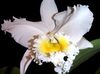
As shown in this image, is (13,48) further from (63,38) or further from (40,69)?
(63,38)

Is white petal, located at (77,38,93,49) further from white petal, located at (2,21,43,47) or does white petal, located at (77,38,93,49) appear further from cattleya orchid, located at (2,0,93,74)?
white petal, located at (2,21,43,47)

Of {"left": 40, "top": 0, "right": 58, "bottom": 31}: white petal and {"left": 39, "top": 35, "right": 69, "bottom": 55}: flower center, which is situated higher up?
{"left": 40, "top": 0, "right": 58, "bottom": 31}: white petal

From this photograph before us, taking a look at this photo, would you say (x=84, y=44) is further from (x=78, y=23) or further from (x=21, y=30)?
(x=21, y=30)

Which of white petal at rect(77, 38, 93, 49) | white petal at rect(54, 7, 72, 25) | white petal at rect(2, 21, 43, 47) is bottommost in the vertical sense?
white petal at rect(77, 38, 93, 49)

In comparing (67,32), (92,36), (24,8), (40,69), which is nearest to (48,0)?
(67,32)

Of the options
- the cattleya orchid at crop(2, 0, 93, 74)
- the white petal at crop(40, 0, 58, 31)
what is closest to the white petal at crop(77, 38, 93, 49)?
the cattleya orchid at crop(2, 0, 93, 74)

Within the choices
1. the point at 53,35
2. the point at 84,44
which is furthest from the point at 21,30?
the point at 84,44

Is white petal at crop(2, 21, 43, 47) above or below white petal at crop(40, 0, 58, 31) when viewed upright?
below
